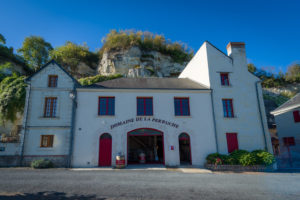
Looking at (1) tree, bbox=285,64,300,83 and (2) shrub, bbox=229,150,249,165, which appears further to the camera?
(1) tree, bbox=285,64,300,83

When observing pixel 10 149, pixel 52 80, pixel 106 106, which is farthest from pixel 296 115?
pixel 10 149

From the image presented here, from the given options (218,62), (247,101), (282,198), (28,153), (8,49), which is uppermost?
(8,49)

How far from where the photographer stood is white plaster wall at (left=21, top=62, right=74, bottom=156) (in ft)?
42.4

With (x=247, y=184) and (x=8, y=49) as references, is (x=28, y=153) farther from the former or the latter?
(x=8, y=49)

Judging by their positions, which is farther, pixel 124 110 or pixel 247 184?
pixel 124 110

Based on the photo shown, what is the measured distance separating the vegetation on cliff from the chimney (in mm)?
25179

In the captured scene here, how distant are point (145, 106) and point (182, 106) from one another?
3.19 metres

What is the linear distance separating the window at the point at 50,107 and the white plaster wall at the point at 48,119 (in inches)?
9.9

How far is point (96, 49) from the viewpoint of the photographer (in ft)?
153

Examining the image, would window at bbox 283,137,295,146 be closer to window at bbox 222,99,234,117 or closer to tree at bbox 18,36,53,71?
window at bbox 222,99,234,117

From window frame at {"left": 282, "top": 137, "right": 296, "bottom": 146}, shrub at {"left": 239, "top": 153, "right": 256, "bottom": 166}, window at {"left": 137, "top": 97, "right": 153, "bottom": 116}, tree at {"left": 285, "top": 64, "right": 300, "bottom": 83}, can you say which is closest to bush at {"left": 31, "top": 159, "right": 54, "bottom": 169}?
window at {"left": 137, "top": 97, "right": 153, "bottom": 116}

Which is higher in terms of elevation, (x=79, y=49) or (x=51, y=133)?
(x=79, y=49)

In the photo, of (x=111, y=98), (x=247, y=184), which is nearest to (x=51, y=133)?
(x=111, y=98)

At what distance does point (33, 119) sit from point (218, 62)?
16521mm
